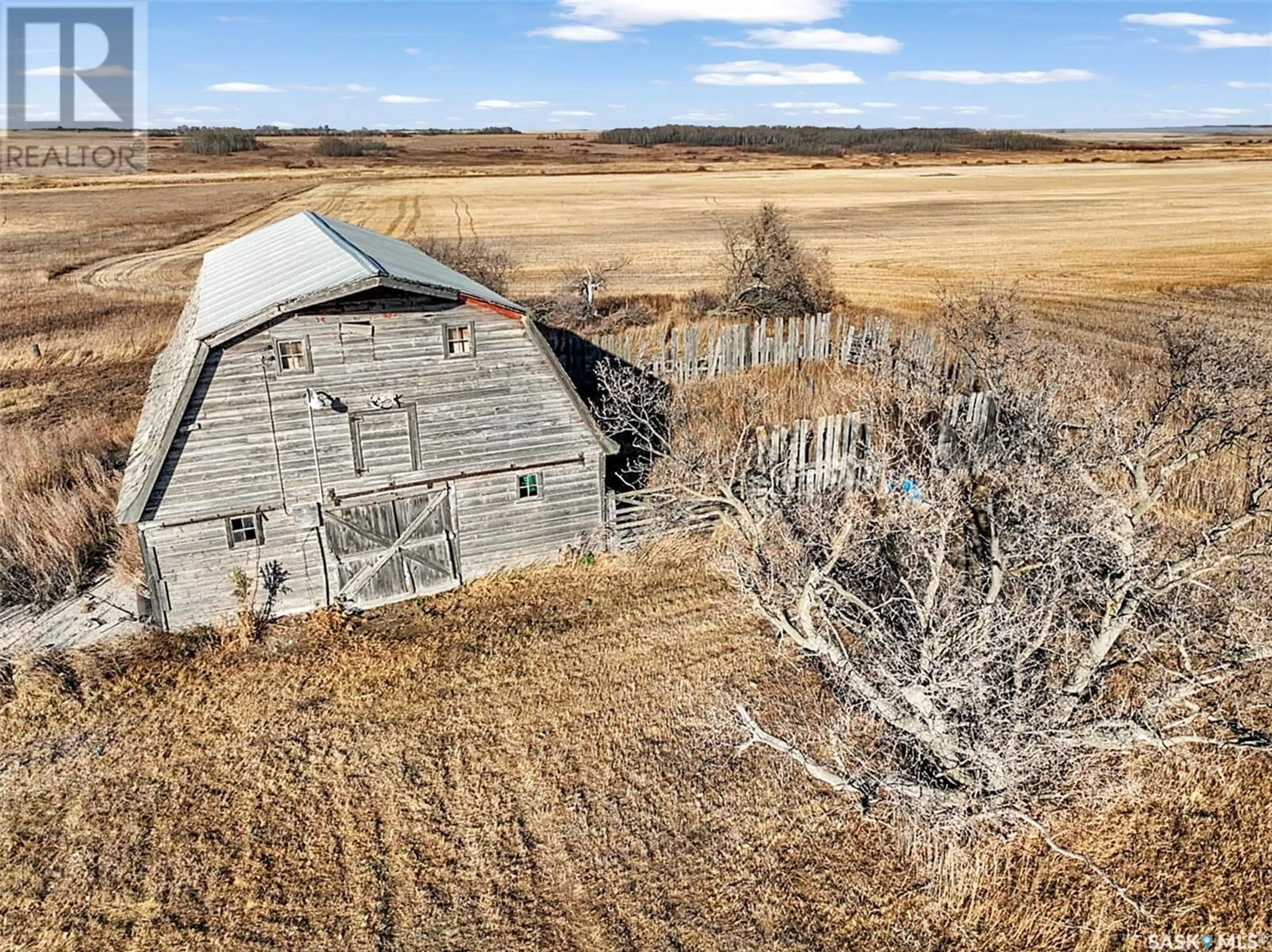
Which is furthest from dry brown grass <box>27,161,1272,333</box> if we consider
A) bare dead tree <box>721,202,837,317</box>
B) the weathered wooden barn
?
the weathered wooden barn

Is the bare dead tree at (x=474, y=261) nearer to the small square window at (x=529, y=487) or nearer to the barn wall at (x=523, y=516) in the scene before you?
the barn wall at (x=523, y=516)

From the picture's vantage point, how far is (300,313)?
13.1 meters

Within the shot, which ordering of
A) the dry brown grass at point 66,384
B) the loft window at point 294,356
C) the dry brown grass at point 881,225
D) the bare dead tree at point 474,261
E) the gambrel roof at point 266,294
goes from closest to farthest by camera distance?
the gambrel roof at point 266,294 → the loft window at point 294,356 → the dry brown grass at point 66,384 → the bare dead tree at point 474,261 → the dry brown grass at point 881,225

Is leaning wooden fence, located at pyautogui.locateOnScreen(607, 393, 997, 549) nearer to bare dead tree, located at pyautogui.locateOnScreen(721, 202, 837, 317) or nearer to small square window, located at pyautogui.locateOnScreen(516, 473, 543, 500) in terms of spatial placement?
small square window, located at pyautogui.locateOnScreen(516, 473, 543, 500)

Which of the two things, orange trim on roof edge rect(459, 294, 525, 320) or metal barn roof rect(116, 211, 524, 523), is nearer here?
metal barn roof rect(116, 211, 524, 523)

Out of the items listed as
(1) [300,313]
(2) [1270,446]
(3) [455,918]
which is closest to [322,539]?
(1) [300,313]

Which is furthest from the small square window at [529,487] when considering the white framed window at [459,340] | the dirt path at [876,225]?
the dirt path at [876,225]

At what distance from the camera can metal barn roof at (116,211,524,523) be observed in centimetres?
1270

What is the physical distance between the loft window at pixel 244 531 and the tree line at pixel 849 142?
153394mm

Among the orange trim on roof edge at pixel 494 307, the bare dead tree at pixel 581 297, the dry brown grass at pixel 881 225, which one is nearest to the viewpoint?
the orange trim on roof edge at pixel 494 307

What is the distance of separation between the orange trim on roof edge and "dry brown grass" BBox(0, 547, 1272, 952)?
5.78m

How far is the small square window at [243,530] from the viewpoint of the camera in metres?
13.6

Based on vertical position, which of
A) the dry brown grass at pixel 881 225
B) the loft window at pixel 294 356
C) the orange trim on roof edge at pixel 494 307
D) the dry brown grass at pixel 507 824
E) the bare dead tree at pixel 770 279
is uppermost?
the dry brown grass at pixel 881 225

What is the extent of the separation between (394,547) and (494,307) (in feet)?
15.7
